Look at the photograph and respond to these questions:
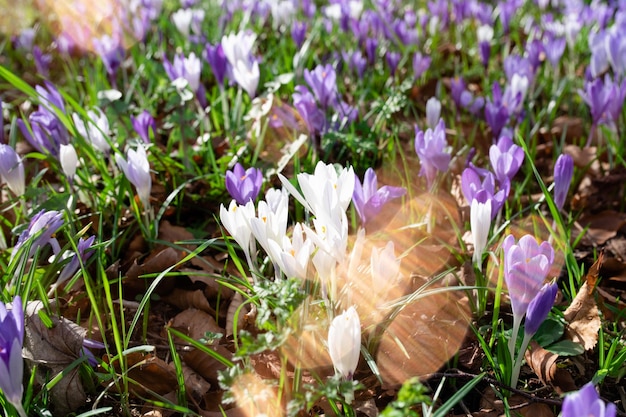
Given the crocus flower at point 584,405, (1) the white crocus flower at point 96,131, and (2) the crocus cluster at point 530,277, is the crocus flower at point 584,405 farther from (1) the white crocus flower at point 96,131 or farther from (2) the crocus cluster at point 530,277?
(1) the white crocus flower at point 96,131

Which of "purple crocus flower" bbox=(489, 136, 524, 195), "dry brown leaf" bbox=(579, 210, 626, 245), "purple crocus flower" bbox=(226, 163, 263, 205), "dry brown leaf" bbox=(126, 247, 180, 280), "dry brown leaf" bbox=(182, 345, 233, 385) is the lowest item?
"dry brown leaf" bbox=(579, 210, 626, 245)

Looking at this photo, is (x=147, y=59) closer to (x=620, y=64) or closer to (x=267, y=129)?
(x=267, y=129)

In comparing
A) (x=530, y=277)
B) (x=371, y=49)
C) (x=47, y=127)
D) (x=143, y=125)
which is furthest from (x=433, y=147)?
(x=371, y=49)

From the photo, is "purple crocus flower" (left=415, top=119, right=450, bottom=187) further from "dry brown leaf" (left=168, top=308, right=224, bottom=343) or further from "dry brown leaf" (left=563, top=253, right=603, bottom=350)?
"dry brown leaf" (left=168, top=308, right=224, bottom=343)

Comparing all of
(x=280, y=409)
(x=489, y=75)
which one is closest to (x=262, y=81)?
(x=489, y=75)

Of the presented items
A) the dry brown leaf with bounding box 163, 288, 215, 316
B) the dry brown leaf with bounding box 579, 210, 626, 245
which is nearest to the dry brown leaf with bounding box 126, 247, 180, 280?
A: the dry brown leaf with bounding box 163, 288, 215, 316

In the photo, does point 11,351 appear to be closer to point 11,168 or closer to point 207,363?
point 207,363
